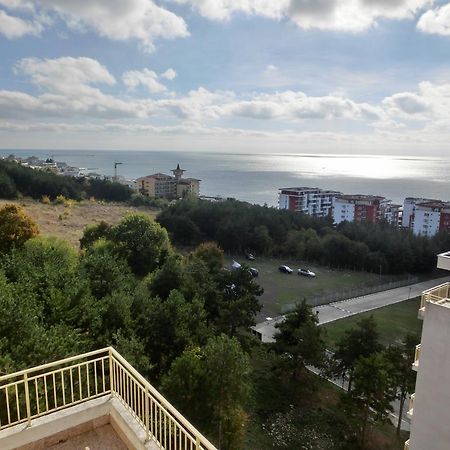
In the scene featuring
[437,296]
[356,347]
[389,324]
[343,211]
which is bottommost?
[389,324]

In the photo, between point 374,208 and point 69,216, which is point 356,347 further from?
point 374,208

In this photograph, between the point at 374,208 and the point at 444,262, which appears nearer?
the point at 444,262

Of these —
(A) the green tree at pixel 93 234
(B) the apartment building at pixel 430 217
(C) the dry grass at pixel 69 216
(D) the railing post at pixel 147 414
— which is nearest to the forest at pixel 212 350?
(D) the railing post at pixel 147 414

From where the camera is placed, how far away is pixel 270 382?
1625 centimetres

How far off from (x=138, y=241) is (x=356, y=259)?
22.1 metres

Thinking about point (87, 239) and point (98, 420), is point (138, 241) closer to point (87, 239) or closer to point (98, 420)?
point (87, 239)

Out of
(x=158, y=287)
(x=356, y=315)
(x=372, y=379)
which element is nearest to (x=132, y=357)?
(x=372, y=379)

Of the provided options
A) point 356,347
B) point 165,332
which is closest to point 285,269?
point 356,347

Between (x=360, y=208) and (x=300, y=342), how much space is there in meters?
53.1

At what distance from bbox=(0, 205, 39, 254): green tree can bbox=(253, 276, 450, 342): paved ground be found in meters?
14.4

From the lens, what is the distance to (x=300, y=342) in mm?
15023

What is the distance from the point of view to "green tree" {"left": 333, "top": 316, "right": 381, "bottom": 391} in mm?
15086

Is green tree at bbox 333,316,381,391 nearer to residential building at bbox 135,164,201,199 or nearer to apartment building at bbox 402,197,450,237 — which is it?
apartment building at bbox 402,197,450,237

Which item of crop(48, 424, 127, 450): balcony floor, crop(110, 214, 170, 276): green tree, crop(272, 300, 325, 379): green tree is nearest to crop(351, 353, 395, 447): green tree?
crop(272, 300, 325, 379): green tree
